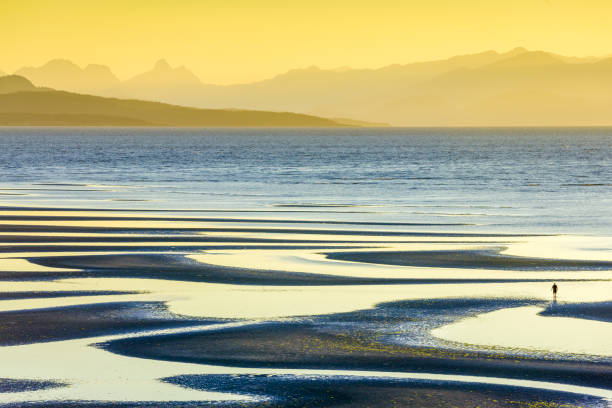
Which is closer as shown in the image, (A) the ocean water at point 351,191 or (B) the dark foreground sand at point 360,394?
(B) the dark foreground sand at point 360,394

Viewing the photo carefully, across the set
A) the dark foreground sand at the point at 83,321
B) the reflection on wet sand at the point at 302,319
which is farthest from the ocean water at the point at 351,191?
the dark foreground sand at the point at 83,321

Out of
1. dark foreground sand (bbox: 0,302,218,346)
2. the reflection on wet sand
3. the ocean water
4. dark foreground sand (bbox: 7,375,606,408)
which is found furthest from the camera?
the ocean water

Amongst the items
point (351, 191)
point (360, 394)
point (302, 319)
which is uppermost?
point (351, 191)

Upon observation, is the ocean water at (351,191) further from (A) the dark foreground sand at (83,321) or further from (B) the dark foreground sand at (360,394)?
(B) the dark foreground sand at (360,394)

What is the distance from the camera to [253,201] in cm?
6600

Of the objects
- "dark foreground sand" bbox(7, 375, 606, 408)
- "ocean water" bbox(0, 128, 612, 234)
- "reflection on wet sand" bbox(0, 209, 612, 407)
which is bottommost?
"dark foreground sand" bbox(7, 375, 606, 408)

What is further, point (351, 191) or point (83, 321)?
point (351, 191)

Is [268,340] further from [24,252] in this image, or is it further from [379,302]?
[24,252]

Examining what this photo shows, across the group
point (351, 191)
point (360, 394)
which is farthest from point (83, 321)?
point (351, 191)

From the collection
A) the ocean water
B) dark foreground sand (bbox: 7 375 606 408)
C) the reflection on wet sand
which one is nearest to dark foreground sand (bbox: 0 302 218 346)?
the reflection on wet sand

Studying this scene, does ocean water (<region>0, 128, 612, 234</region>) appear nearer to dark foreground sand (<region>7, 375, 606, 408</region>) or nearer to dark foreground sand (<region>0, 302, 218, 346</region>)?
dark foreground sand (<region>0, 302, 218, 346</region>)

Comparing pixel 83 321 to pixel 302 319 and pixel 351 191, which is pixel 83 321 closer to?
pixel 302 319

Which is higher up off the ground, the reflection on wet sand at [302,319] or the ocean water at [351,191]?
the ocean water at [351,191]

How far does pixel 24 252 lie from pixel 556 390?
25.0m
